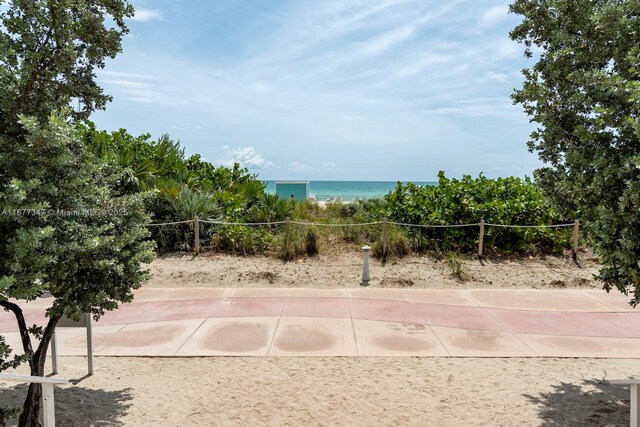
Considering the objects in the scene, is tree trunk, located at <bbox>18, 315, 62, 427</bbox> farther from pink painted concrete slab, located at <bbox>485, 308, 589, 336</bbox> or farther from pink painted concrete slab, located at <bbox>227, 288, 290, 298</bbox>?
pink painted concrete slab, located at <bbox>485, 308, 589, 336</bbox>

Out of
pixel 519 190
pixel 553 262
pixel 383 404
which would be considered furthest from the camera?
pixel 519 190

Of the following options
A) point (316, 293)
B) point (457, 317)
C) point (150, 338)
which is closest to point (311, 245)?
point (316, 293)

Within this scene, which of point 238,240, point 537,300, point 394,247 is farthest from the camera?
point 238,240

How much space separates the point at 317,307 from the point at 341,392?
3080 millimetres

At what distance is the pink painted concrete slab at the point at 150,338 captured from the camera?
19.2ft

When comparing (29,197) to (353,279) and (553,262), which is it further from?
(553,262)

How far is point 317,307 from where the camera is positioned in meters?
7.85

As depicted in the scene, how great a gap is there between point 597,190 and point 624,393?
277cm

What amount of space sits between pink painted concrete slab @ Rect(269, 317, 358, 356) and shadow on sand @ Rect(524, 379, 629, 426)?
2.29 m

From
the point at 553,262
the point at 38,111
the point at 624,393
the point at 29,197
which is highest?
the point at 38,111

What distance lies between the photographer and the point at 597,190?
11.7 feet

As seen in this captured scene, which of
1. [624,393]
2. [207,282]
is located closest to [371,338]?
[624,393]

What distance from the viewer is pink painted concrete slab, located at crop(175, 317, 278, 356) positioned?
5840 millimetres

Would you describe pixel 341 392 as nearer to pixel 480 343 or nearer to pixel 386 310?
pixel 480 343
